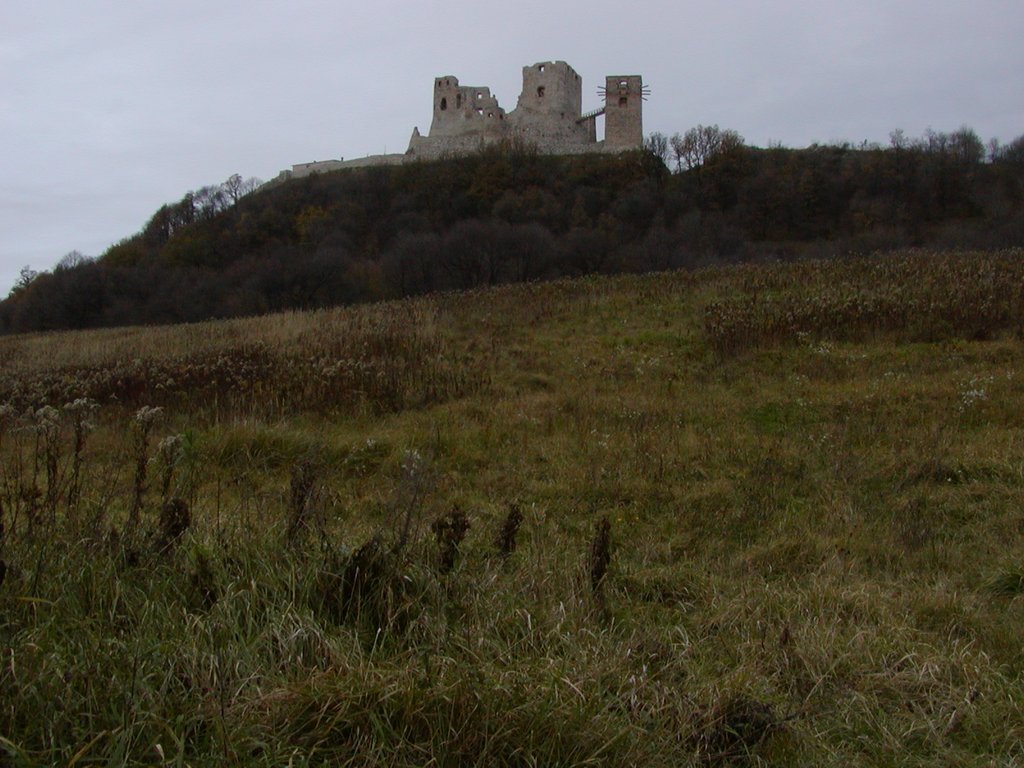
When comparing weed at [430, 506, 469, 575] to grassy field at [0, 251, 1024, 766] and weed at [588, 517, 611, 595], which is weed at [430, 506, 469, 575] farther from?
weed at [588, 517, 611, 595]

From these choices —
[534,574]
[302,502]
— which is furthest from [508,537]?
[302,502]

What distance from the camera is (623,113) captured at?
54.6 m

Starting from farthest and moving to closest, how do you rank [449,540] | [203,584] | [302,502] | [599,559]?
[599,559] → [302,502] → [449,540] → [203,584]

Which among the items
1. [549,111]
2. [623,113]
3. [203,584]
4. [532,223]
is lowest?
[203,584]

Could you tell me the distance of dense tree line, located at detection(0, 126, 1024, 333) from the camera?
3809cm

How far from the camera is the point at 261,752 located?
7.06 feet

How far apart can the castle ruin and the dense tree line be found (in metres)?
2.76

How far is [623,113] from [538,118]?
6321 millimetres

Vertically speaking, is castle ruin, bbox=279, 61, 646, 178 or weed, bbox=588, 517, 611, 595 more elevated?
castle ruin, bbox=279, 61, 646, 178

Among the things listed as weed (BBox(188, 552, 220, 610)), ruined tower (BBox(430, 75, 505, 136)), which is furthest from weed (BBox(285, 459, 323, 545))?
ruined tower (BBox(430, 75, 505, 136))

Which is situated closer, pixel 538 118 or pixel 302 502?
pixel 302 502

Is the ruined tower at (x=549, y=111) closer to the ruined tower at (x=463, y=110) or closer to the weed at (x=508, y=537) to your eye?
the ruined tower at (x=463, y=110)

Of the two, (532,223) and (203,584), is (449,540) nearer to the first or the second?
(203,584)

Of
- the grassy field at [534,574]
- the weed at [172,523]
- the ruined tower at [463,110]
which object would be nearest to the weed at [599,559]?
the grassy field at [534,574]
